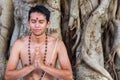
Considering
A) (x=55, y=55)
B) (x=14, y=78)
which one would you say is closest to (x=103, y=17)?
(x=55, y=55)

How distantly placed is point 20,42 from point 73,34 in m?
1.48

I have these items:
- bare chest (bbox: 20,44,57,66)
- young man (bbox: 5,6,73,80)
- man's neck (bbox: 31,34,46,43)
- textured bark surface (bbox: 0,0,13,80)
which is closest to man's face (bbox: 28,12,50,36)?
young man (bbox: 5,6,73,80)

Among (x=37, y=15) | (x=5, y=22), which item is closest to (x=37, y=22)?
(x=37, y=15)

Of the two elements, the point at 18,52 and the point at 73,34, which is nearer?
the point at 18,52

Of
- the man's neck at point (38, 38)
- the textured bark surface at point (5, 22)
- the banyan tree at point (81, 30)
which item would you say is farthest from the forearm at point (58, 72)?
the textured bark surface at point (5, 22)

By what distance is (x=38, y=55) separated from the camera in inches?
127

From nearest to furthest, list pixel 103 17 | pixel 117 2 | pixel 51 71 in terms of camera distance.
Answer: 1. pixel 51 71
2. pixel 103 17
3. pixel 117 2

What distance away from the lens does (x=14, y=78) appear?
3305mm

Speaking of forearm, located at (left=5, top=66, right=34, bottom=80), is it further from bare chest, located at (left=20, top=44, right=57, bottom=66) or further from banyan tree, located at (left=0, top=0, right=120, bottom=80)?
banyan tree, located at (left=0, top=0, right=120, bottom=80)

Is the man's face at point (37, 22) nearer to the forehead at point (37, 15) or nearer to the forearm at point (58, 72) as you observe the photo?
the forehead at point (37, 15)

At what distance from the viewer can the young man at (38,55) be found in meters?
3.25

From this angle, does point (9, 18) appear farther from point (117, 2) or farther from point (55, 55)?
point (55, 55)

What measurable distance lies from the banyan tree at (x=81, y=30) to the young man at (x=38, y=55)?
1.11 meters

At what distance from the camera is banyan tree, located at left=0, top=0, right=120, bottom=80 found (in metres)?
4.58
